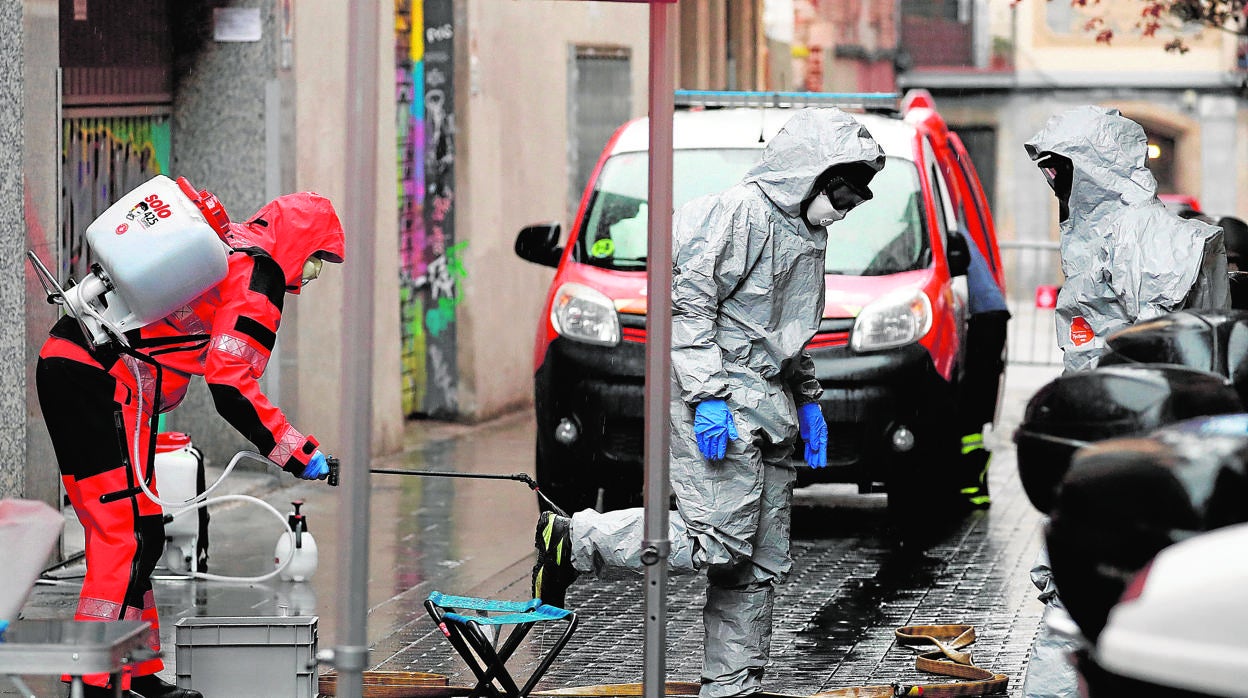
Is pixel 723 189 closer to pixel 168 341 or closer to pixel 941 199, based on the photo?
pixel 941 199

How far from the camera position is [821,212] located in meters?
6.38

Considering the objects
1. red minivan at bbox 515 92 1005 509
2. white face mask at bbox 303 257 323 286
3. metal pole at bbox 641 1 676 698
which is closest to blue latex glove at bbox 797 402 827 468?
metal pole at bbox 641 1 676 698

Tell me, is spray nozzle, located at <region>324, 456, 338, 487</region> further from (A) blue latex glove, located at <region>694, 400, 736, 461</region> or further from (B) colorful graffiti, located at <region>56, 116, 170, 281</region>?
(B) colorful graffiti, located at <region>56, 116, 170, 281</region>

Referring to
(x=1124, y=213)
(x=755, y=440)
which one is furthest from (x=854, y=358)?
(x=755, y=440)

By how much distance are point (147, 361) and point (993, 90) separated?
36.2m

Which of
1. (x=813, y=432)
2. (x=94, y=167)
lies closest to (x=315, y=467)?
(x=813, y=432)

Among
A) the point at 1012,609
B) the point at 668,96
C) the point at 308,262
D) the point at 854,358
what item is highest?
the point at 668,96

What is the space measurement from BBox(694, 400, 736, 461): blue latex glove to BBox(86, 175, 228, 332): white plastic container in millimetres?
1545

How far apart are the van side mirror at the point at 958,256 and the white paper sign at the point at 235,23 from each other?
4.15 meters

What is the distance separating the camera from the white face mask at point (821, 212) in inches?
251

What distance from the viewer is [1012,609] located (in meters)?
7.98

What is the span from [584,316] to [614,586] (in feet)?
4.58

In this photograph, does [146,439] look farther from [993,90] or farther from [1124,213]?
[993,90]

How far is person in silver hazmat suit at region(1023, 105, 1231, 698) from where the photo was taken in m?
6.64
